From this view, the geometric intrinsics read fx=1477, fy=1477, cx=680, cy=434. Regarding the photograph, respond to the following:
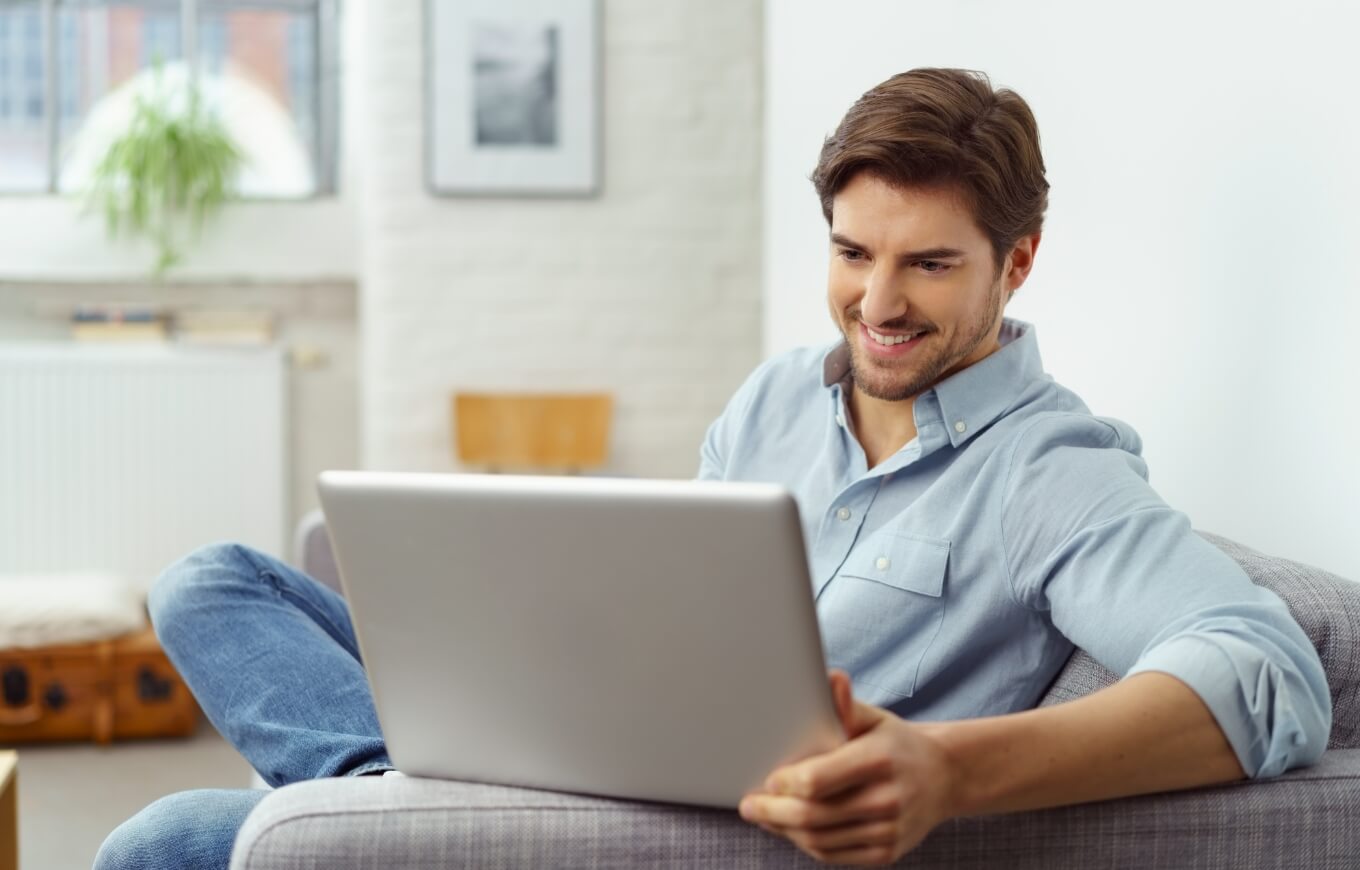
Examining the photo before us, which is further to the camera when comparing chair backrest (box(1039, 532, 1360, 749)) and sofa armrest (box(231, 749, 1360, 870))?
chair backrest (box(1039, 532, 1360, 749))

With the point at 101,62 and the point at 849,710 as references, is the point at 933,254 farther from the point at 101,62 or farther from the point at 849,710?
the point at 101,62

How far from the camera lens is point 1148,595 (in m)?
1.10

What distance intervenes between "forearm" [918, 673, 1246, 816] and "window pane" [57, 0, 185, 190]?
12.3ft

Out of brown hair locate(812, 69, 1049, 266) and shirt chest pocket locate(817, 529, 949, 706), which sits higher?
brown hair locate(812, 69, 1049, 266)

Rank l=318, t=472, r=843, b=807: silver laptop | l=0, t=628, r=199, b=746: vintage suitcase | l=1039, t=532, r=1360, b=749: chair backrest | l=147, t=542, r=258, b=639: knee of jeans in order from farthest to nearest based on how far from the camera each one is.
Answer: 1. l=0, t=628, r=199, b=746: vintage suitcase
2. l=147, t=542, r=258, b=639: knee of jeans
3. l=1039, t=532, r=1360, b=749: chair backrest
4. l=318, t=472, r=843, b=807: silver laptop

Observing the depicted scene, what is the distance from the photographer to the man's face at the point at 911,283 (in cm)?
135

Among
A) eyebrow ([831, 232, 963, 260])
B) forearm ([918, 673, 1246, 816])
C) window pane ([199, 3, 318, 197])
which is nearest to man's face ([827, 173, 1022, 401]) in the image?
eyebrow ([831, 232, 963, 260])

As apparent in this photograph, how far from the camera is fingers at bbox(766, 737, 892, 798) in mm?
879

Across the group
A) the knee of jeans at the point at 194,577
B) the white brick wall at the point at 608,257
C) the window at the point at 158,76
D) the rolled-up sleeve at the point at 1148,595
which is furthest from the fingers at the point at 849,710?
the window at the point at 158,76

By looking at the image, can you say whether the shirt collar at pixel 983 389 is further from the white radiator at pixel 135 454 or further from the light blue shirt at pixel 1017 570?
the white radiator at pixel 135 454

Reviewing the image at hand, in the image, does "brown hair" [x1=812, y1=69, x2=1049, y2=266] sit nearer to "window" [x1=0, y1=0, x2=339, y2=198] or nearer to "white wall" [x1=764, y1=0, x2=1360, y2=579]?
"white wall" [x1=764, y1=0, x2=1360, y2=579]

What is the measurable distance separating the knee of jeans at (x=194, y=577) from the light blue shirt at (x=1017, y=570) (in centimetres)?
68

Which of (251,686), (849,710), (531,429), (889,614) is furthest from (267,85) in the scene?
(849,710)

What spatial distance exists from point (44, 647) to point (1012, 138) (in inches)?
107
